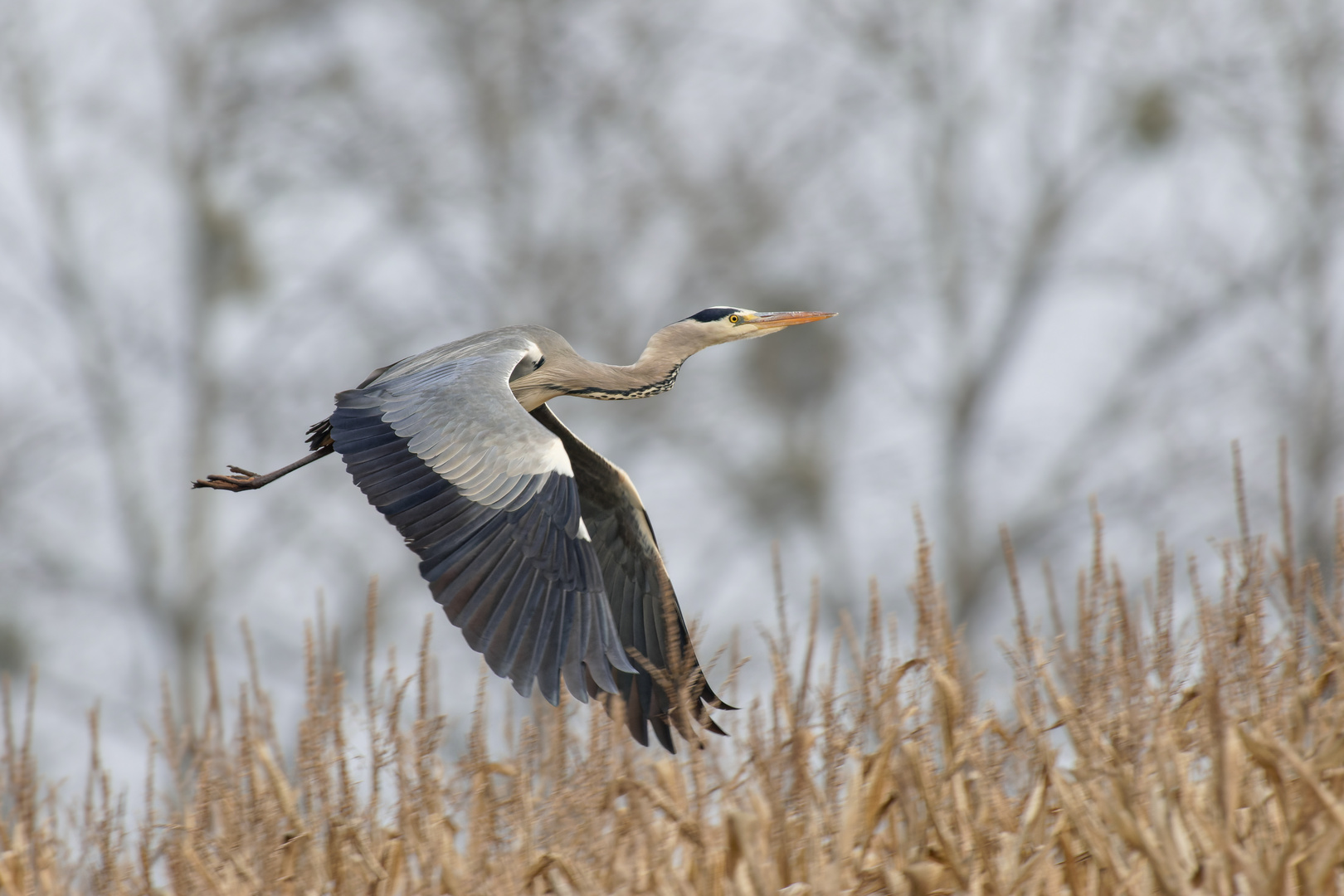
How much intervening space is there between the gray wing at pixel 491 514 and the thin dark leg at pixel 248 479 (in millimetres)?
230

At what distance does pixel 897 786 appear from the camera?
377 centimetres

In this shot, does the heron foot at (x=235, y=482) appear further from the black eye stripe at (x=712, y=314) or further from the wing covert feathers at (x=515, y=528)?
the black eye stripe at (x=712, y=314)

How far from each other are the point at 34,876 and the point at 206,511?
35.0 feet

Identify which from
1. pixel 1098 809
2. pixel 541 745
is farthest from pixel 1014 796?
pixel 541 745

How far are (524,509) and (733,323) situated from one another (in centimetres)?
198

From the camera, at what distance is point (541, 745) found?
14.4 feet

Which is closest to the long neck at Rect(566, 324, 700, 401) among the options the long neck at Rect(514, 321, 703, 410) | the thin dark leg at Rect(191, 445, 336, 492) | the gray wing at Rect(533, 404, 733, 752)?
the long neck at Rect(514, 321, 703, 410)

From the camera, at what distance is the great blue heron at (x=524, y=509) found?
4219 mm

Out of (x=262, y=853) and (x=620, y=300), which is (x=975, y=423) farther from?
(x=262, y=853)

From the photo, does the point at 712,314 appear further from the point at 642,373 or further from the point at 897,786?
the point at 897,786

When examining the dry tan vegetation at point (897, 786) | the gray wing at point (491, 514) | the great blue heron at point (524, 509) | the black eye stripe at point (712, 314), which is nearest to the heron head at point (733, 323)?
the black eye stripe at point (712, 314)

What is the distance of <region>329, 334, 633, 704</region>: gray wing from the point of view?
13.8 feet

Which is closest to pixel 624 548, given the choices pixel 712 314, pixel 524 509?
pixel 524 509

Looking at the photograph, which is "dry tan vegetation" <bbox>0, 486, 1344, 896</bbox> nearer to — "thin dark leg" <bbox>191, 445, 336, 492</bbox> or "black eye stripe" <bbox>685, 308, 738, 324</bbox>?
"thin dark leg" <bbox>191, 445, 336, 492</bbox>
